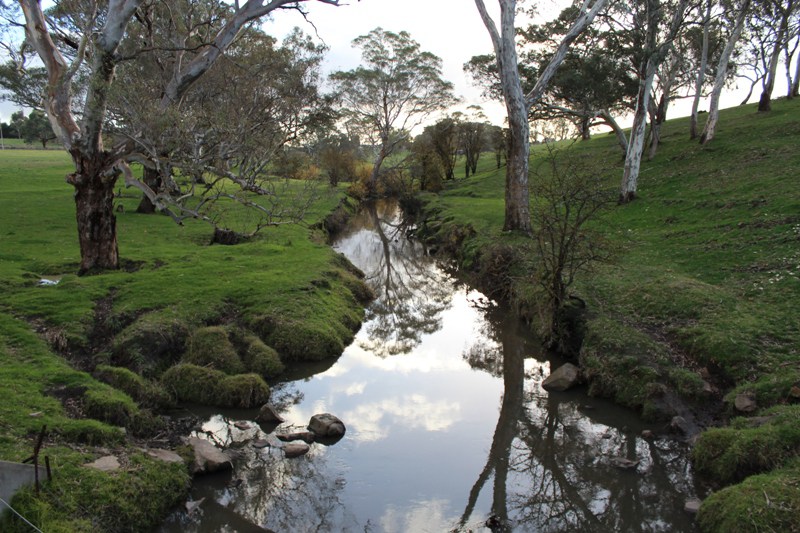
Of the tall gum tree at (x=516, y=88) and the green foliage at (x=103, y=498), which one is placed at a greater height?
the tall gum tree at (x=516, y=88)

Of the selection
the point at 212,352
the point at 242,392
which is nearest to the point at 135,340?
the point at 212,352

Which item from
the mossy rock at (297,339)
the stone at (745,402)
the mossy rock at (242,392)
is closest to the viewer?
the stone at (745,402)

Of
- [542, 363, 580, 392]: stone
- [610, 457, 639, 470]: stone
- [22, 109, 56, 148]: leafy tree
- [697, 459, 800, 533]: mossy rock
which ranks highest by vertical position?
[22, 109, 56, 148]: leafy tree

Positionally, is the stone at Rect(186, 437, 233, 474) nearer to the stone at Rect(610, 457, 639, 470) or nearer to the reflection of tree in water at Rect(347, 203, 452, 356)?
the stone at Rect(610, 457, 639, 470)

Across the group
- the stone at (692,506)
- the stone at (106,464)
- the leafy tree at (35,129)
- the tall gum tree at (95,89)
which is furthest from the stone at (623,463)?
the leafy tree at (35,129)

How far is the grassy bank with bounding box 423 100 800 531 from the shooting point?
26.2 feet

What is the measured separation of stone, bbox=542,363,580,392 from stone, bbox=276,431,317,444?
4.98 metres

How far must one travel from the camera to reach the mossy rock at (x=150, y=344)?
35.7 feet

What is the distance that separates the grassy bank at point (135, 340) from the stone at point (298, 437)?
53.1 inches

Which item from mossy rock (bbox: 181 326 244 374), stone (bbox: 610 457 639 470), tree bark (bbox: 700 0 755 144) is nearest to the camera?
stone (bbox: 610 457 639 470)

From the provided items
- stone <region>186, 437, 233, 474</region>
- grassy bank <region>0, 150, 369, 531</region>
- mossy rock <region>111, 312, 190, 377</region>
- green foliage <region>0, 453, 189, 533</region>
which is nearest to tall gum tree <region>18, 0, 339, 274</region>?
grassy bank <region>0, 150, 369, 531</region>

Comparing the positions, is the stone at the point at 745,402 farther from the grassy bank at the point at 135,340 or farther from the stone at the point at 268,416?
the grassy bank at the point at 135,340

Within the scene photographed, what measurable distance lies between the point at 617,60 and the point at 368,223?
62.9 ft

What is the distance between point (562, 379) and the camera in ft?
36.9
